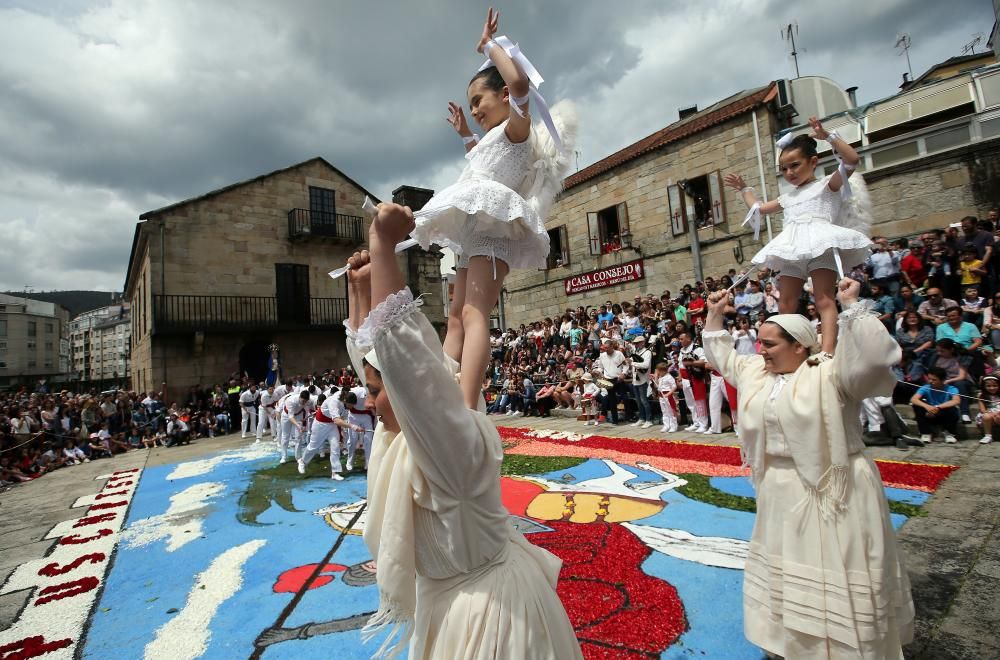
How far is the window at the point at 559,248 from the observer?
20.5m

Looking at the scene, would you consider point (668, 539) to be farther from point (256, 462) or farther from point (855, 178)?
point (256, 462)

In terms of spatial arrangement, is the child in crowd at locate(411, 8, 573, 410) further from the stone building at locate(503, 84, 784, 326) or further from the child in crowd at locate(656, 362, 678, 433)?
the stone building at locate(503, 84, 784, 326)

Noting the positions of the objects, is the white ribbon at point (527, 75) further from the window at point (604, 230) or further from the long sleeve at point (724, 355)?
the window at point (604, 230)

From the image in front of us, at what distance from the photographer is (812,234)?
9.79 ft

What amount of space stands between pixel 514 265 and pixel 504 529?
3.93 ft

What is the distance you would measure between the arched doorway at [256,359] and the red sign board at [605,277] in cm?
1362

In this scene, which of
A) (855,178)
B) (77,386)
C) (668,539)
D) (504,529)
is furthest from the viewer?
(77,386)

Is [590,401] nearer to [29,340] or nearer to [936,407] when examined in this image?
[936,407]

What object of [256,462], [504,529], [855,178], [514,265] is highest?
[855,178]

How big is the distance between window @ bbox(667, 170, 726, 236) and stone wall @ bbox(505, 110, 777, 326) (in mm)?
226

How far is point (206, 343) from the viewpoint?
747 inches

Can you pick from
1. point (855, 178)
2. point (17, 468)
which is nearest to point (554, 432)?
point (855, 178)

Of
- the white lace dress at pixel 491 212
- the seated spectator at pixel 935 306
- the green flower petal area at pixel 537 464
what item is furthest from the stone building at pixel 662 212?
the white lace dress at pixel 491 212

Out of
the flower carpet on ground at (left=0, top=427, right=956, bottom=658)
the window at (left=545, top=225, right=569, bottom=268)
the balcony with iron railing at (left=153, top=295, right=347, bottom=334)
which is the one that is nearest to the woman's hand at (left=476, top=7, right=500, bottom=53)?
the flower carpet on ground at (left=0, top=427, right=956, bottom=658)
